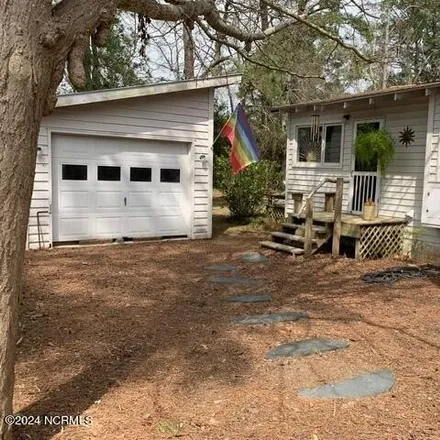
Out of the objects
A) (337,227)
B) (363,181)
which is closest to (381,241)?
(337,227)

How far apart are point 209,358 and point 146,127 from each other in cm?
673

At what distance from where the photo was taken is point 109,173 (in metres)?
9.25

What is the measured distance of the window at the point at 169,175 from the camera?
9.91 m

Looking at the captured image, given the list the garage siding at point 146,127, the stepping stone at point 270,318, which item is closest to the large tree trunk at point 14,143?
the stepping stone at point 270,318

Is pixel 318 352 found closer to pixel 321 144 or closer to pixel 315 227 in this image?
pixel 315 227

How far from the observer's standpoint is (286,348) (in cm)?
377

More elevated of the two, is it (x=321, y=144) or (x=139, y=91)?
(x=139, y=91)

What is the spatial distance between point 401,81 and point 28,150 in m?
24.1

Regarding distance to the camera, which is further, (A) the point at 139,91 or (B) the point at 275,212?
(B) the point at 275,212

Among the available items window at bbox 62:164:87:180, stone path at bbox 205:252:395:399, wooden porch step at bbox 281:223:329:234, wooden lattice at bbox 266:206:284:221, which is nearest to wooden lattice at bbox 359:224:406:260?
wooden porch step at bbox 281:223:329:234

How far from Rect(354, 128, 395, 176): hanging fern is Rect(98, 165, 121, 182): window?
4.83 metres

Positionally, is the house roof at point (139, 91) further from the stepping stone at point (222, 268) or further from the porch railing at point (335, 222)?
the stepping stone at point (222, 268)

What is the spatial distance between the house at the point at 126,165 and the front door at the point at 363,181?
294 centimetres

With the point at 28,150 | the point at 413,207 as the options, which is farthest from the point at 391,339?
the point at 413,207
